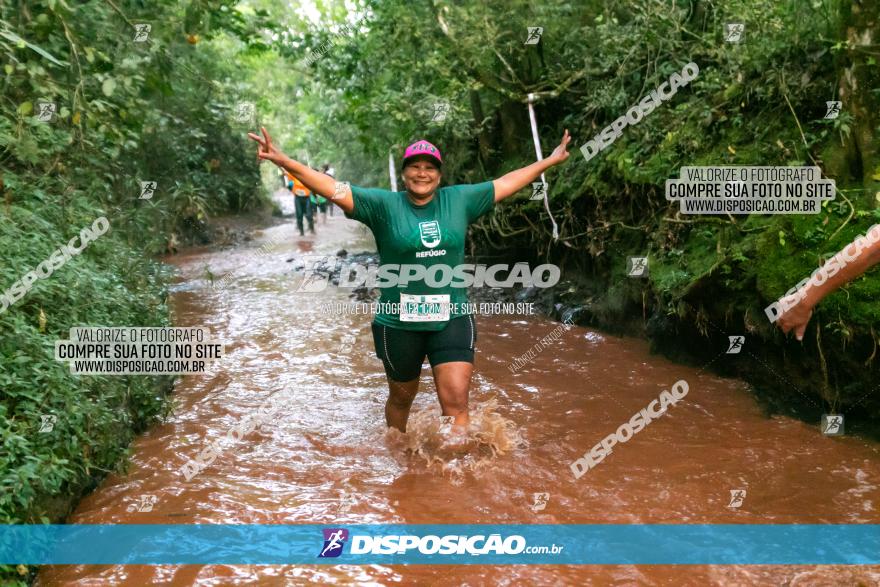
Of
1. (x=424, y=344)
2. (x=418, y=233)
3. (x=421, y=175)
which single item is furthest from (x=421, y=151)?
(x=424, y=344)

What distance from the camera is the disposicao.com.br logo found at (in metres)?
3.74

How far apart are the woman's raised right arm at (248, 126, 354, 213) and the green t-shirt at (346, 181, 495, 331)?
106mm

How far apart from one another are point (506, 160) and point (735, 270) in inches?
232

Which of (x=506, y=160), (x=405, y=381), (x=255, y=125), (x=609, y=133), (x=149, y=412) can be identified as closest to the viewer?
(x=405, y=381)

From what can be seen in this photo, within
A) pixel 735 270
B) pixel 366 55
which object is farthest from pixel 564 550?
pixel 366 55

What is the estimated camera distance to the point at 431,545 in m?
3.80

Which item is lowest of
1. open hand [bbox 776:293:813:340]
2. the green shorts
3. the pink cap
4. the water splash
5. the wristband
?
the water splash

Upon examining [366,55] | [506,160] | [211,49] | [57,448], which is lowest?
[57,448]

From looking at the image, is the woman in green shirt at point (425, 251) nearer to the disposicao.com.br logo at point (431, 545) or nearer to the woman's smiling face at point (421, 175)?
the woman's smiling face at point (421, 175)

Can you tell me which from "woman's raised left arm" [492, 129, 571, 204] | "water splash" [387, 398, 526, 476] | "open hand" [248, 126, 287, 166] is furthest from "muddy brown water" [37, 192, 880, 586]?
"open hand" [248, 126, 287, 166]

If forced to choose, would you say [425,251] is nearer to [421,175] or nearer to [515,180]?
[421,175]

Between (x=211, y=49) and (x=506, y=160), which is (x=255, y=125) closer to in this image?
(x=211, y=49)

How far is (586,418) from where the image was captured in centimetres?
574

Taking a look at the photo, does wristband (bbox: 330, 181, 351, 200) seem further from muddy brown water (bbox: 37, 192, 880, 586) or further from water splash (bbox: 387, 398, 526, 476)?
muddy brown water (bbox: 37, 192, 880, 586)
